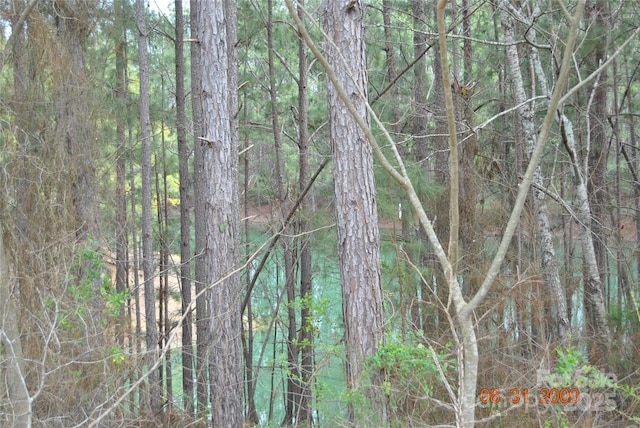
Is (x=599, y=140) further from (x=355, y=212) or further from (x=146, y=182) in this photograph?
(x=146, y=182)

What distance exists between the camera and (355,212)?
4684mm

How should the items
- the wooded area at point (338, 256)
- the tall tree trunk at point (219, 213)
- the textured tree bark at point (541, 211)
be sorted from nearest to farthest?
the wooded area at point (338, 256)
the tall tree trunk at point (219, 213)
the textured tree bark at point (541, 211)

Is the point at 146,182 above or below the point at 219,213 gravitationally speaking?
above

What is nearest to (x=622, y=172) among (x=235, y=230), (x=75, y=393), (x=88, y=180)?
(x=235, y=230)

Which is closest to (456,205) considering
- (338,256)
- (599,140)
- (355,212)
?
(355,212)

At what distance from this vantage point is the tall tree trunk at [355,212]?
4.68 m

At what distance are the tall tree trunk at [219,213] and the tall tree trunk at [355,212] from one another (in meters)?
2.05

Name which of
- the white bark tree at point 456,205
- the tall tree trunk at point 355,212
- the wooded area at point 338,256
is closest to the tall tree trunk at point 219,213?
the wooded area at point 338,256

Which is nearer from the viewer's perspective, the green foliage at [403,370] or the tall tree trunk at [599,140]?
the green foliage at [403,370]

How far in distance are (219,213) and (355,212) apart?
226 centimetres

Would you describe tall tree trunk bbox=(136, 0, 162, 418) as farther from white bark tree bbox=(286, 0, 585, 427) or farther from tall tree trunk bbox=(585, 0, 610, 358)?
white bark tree bbox=(286, 0, 585, 427)

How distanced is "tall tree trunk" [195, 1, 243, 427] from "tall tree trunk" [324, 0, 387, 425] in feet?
6.72

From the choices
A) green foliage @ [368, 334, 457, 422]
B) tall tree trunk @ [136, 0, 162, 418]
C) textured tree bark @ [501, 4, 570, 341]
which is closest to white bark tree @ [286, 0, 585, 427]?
green foliage @ [368, 334, 457, 422]

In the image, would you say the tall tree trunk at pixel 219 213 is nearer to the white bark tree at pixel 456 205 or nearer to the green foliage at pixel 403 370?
the green foliage at pixel 403 370
